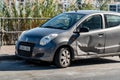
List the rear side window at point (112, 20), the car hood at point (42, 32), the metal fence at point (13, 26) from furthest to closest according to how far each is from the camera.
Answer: the metal fence at point (13, 26) < the rear side window at point (112, 20) < the car hood at point (42, 32)

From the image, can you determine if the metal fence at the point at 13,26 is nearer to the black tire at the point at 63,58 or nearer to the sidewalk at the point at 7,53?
the sidewalk at the point at 7,53

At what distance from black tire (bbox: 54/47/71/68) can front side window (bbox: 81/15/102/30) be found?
1.01 m

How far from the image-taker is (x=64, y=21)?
42.1 ft

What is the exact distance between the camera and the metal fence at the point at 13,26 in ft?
54.1

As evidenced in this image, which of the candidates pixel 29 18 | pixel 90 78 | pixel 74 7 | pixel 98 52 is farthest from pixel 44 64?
pixel 74 7

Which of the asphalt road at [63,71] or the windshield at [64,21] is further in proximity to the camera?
the windshield at [64,21]

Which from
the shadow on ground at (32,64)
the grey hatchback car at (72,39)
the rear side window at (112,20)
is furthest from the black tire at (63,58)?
the rear side window at (112,20)

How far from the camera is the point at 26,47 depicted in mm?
12266

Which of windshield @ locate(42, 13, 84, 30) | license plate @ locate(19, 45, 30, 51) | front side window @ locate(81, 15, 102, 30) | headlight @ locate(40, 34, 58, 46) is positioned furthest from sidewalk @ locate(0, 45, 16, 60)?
front side window @ locate(81, 15, 102, 30)

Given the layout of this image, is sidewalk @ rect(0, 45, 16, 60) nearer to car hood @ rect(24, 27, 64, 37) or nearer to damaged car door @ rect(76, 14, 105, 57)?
car hood @ rect(24, 27, 64, 37)

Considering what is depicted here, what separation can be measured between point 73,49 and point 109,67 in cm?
116

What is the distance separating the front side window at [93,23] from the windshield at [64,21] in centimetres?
23

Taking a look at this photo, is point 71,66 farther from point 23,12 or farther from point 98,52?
point 23,12

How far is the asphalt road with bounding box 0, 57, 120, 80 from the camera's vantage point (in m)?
10.8
